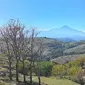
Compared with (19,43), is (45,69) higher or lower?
lower

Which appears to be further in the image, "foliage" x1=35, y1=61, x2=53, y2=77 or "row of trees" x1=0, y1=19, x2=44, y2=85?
"foliage" x1=35, y1=61, x2=53, y2=77

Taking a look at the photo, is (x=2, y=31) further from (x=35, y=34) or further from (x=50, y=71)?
(x=50, y=71)

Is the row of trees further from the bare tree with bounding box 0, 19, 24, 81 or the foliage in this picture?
the foliage

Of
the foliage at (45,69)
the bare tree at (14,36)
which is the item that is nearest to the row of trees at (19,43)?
the bare tree at (14,36)

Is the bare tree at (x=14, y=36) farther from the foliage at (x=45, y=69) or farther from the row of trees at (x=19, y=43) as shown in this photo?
the foliage at (x=45, y=69)

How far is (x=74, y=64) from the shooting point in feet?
446

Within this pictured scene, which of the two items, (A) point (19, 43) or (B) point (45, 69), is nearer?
(A) point (19, 43)

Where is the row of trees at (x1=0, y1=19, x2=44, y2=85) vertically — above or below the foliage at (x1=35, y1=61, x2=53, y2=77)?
above

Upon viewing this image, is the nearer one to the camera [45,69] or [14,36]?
[14,36]

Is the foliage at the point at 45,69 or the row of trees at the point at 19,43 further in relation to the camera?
the foliage at the point at 45,69

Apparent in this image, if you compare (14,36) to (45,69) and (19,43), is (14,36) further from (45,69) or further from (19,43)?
(45,69)

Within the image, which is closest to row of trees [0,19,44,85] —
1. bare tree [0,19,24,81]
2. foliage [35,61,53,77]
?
bare tree [0,19,24,81]

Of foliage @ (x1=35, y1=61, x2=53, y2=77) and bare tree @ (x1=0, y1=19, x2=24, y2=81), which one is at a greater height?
bare tree @ (x1=0, y1=19, x2=24, y2=81)

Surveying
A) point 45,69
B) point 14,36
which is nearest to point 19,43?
point 14,36
